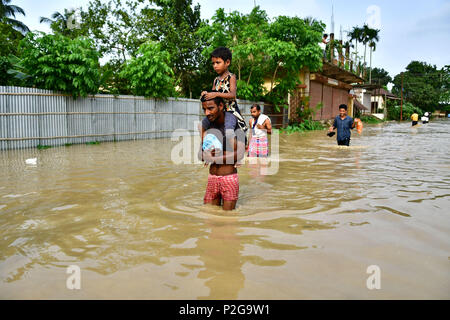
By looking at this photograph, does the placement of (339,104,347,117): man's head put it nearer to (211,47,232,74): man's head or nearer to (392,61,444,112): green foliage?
(211,47,232,74): man's head

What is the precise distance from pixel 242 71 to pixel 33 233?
18.1 metres

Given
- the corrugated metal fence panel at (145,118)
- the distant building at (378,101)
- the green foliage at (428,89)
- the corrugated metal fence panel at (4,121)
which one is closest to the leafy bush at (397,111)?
the distant building at (378,101)

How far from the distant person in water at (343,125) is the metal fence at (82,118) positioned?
26.7 feet

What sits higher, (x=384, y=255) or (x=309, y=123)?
(x=309, y=123)

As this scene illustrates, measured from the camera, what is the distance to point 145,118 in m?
15.0

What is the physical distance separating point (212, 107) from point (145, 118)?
11853mm

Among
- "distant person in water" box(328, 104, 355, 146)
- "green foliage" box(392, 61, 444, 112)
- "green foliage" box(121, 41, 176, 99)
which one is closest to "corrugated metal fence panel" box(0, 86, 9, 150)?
"green foliage" box(121, 41, 176, 99)

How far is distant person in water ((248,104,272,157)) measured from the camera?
790 centimetres

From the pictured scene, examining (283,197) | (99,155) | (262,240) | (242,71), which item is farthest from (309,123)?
(262,240)

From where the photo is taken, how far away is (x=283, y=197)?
194 inches

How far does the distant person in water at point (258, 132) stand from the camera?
7898mm

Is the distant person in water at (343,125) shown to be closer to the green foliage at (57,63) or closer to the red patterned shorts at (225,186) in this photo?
the red patterned shorts at (225,186)

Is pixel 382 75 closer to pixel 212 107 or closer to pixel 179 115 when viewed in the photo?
pixel 179 115

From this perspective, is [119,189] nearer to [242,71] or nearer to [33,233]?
[33,233]
